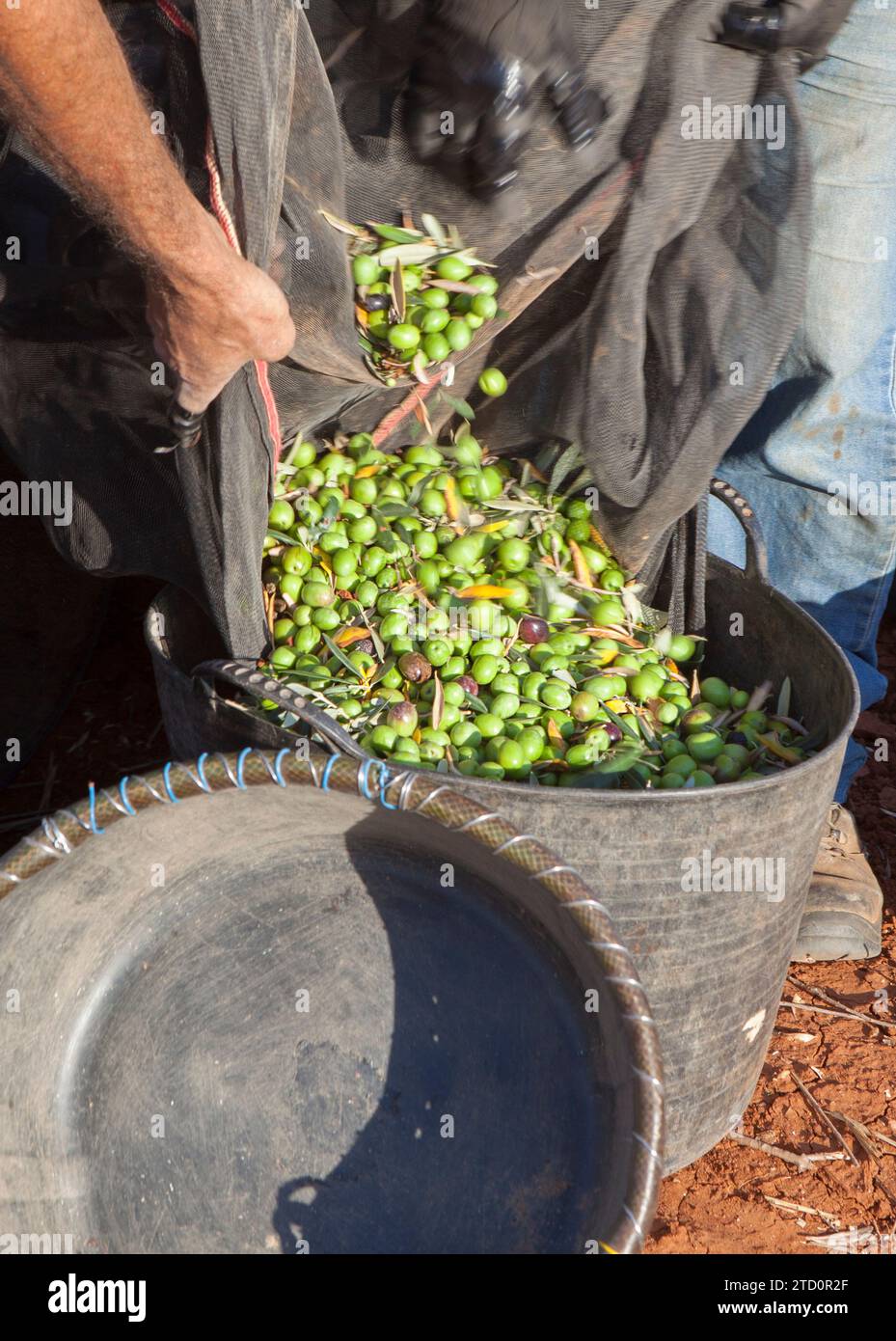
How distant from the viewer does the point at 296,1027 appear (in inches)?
63.8

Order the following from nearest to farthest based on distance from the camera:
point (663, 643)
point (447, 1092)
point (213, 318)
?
point (213, 318) → point (447, 1092) → point (663, 643)

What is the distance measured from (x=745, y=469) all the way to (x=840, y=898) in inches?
40.4

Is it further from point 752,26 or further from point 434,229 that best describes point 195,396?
point 752,26

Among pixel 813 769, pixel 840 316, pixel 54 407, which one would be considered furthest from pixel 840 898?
pixel 54 407

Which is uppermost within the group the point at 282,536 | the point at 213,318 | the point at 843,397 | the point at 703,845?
the point at 213,318

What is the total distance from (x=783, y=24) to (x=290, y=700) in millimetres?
1296

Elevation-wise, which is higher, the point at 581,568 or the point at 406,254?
the point at 406,254

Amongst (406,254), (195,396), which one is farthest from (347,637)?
(406,254)

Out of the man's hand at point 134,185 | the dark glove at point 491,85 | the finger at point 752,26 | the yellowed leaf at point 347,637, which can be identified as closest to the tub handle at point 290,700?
the yellowed leaf at point 347,637

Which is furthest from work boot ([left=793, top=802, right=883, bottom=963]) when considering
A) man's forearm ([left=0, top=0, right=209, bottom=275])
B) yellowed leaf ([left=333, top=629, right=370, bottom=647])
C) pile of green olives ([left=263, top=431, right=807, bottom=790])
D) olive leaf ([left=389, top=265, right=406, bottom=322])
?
man's forearm ([left=0, top=0, right=209, bottom=275])

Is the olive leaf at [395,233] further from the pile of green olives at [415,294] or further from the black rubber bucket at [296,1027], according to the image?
the black rubber bucket at [296,1027]

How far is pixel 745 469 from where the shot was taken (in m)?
2.76

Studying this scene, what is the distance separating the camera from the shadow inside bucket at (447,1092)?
1496 millimetres
